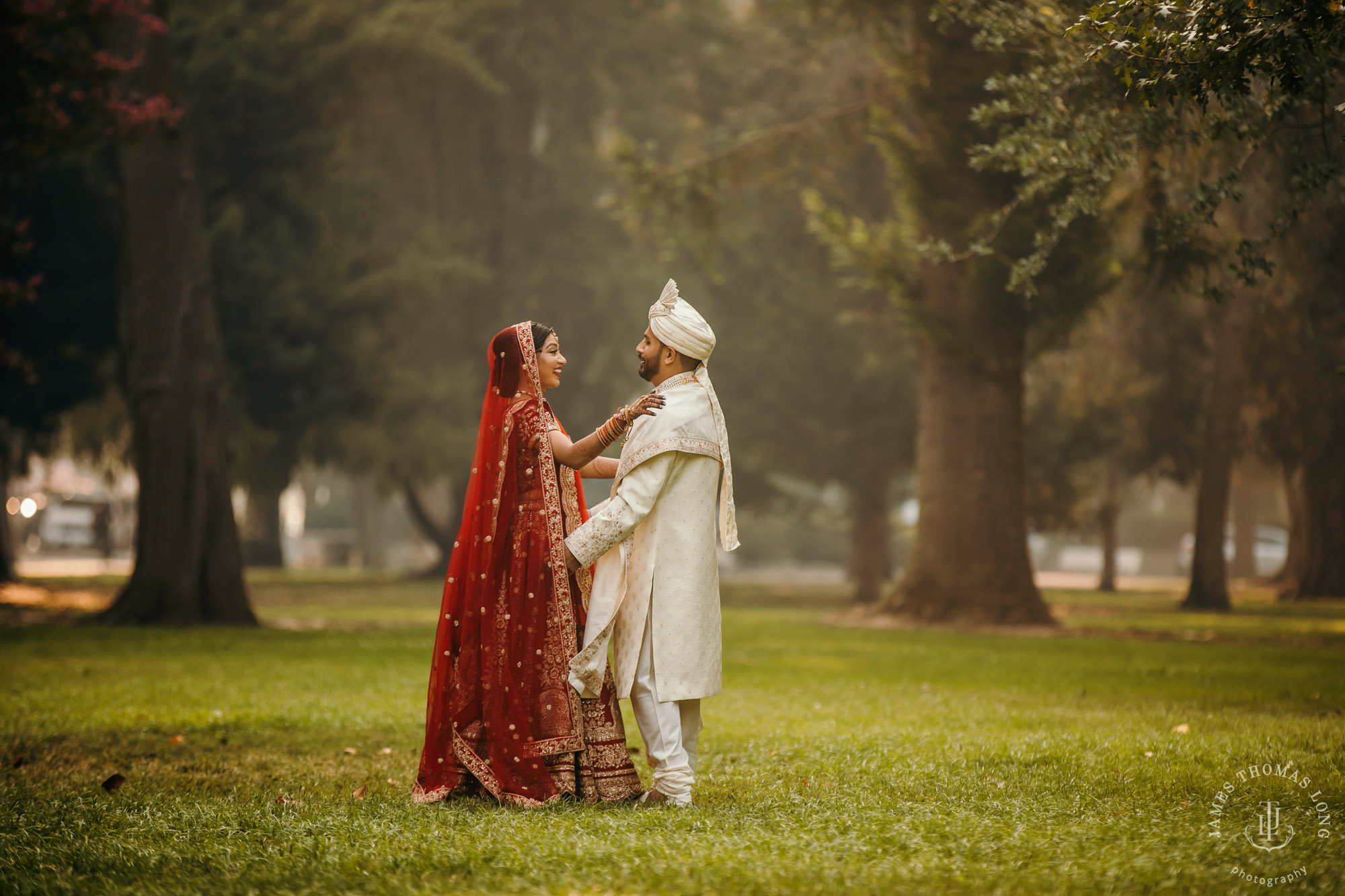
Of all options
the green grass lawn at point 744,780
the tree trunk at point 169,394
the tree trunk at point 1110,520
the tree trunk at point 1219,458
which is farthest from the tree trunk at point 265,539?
the tree trunk at point 1219,458

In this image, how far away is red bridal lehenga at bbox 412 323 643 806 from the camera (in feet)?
16.5

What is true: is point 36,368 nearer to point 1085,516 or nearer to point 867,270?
point 867,270

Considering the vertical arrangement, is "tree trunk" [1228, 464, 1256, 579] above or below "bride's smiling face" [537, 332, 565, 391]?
below

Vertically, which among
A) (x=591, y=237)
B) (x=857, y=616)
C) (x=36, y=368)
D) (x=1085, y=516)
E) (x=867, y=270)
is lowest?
(x=857, y=616)

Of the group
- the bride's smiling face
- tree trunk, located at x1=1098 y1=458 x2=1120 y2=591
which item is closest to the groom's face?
the bride's smiling face

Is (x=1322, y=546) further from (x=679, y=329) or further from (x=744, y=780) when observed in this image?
(x=679, y=329)

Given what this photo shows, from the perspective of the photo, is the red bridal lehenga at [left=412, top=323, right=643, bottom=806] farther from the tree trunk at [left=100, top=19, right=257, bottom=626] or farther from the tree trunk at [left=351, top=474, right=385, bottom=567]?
the tree trunk at [left=351, top=474, right=385, bottom=567]

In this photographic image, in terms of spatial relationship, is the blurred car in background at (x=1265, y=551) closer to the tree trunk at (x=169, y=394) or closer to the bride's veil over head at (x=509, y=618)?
the tree trunk at (x=169, y=394)

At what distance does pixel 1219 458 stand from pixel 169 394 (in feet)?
58.2

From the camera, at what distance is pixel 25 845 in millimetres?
4293

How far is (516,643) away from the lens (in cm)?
509

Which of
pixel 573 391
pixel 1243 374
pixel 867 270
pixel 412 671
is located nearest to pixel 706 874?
pixel 412 671

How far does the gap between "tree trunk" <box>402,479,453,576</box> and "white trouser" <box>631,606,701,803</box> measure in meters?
23.3

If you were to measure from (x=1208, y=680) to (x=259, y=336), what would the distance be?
14264 millimetres
